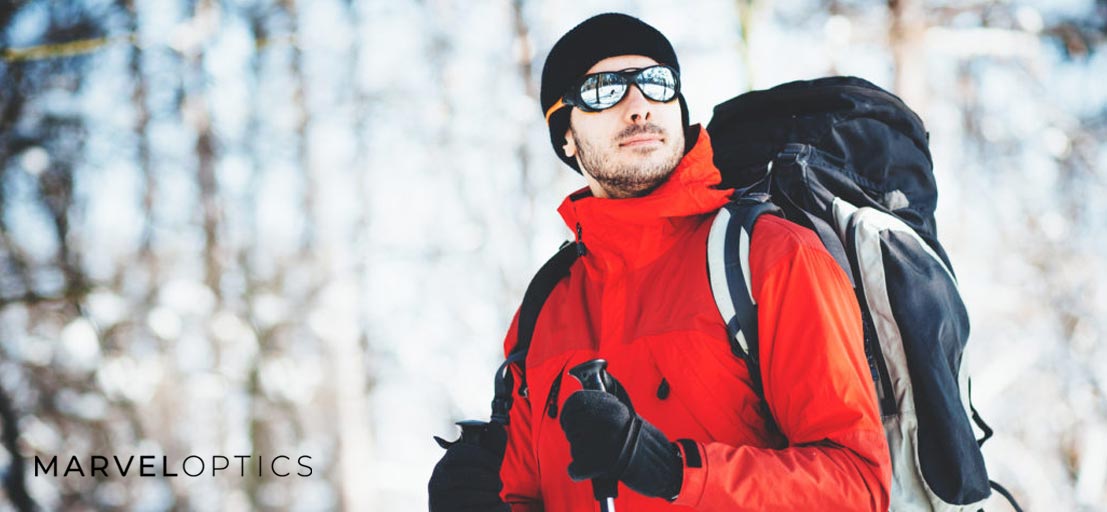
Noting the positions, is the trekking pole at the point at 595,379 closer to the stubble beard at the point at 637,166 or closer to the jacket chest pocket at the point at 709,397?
the jacket chest pocket at the point at 709,397

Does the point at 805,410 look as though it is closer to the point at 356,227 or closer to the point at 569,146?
the point at 569,146

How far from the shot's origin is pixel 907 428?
1.73 m

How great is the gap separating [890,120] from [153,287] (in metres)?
9.57

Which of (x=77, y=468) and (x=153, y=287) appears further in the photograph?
(x=153, y=287)

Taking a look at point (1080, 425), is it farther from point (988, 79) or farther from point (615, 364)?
point (615, 364)

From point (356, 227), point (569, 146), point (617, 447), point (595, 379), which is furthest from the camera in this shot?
point (356, 227)

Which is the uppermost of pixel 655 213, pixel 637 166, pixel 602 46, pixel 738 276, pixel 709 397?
pixel 602 46

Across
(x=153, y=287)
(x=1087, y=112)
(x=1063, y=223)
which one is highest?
(x=1087, y=112)

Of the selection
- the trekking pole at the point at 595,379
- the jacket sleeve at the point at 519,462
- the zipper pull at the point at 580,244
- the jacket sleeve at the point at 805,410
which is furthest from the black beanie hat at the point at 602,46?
the trekking pole at the point at 595,379

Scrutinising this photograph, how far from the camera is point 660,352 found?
1.80 m

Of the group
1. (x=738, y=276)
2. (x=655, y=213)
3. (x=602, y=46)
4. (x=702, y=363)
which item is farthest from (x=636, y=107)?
(x=702, y=363)

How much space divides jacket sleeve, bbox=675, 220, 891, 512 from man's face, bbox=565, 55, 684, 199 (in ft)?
1.46

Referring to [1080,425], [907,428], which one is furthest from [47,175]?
[1080,425]

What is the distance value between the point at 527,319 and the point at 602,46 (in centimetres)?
81
